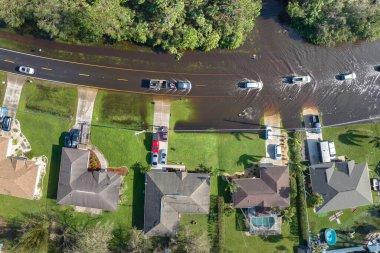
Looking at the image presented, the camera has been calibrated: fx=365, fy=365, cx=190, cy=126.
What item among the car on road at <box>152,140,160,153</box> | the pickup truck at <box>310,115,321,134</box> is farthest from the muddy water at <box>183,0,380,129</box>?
the car on road at <box>152,140,160,153</box>

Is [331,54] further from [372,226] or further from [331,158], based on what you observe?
[372,226]

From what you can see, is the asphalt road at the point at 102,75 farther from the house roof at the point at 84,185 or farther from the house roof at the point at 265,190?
the house roof at the point at 265,190

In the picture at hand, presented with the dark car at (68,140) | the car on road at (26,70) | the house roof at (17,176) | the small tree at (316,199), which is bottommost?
the small tree at (316,199)

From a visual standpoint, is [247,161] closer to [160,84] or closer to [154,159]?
[154,159]

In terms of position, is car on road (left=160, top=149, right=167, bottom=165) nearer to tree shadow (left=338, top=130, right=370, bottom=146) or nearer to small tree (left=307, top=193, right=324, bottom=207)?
small tree (left=307, top=193, right=324, bottom=207)

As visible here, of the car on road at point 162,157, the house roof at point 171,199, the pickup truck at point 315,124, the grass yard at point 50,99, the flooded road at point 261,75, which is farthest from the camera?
the flooded road at point 261,75

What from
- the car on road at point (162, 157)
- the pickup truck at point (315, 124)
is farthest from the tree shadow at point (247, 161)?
the car on road at point (162, 157)
